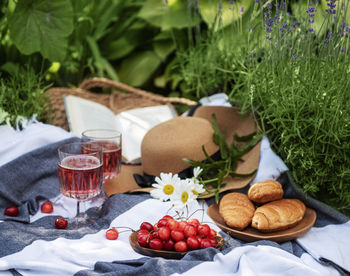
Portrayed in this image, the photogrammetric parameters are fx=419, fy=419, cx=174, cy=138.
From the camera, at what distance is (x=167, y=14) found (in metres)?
2.37

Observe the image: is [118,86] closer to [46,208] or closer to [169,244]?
[46,208]

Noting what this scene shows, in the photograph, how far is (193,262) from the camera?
95cm

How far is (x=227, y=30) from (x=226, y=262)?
140cm

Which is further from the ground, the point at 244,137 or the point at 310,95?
the point at 310,95

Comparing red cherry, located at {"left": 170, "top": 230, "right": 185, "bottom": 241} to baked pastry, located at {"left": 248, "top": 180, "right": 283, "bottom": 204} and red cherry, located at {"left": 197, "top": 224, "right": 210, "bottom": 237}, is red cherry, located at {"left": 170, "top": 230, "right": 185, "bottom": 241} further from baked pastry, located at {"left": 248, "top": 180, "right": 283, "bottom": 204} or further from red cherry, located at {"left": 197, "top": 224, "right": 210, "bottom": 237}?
baked pastry, located at {"left": 248, "top": 180, "right": 283, "bottom": 204}

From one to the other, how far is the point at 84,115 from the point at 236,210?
0.86 metres

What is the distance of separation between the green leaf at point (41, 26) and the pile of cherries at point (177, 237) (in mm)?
1065

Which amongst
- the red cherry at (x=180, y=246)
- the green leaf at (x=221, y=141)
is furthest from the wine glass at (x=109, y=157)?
the red cherry at (x=180, y=246)

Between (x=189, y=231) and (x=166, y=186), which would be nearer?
(x=189, y=231)

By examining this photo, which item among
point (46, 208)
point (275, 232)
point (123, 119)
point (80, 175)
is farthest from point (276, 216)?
point (123, 119)

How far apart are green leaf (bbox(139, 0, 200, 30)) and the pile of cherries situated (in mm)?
1479

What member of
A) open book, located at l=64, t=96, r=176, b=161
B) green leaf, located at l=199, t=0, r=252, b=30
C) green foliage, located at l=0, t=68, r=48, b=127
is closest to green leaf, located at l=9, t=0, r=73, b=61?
green foliage, located at l=0, t=68, r=48, b=127

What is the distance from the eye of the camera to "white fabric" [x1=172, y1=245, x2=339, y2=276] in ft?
3.10

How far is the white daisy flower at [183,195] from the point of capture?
44.9 inches
